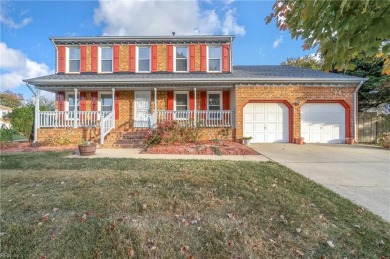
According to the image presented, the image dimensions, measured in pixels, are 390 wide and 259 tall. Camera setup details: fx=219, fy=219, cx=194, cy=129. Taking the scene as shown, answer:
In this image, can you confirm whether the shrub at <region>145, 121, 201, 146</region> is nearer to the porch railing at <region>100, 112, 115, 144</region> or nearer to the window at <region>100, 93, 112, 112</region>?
the porch railing at <region>100, 112, 115, 144</region>

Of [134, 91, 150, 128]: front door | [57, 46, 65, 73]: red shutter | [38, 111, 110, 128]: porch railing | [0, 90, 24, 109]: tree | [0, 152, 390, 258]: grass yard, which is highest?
[0, 90, 24, 109]: tree

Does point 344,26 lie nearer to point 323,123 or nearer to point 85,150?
point 85,150

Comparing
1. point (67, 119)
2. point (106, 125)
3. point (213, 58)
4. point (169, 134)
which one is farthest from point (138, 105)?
point (213, 58)

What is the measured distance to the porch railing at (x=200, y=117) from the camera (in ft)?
39.4

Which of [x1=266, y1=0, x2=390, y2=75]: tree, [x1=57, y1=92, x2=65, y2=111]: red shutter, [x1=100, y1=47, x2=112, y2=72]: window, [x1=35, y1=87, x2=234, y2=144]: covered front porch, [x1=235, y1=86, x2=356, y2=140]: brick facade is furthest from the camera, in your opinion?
[x1=100, y1=47, x2=112, y2=72]: window

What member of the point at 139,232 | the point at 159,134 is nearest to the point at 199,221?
the point at 139,232

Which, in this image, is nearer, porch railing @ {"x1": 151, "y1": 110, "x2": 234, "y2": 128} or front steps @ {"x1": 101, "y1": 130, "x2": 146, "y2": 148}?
front steps @ {"x1": 101, "y1": 130, "x2": 146, "y2": 148}

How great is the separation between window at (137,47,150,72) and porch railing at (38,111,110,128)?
13.0ft

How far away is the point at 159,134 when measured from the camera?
1051 cm

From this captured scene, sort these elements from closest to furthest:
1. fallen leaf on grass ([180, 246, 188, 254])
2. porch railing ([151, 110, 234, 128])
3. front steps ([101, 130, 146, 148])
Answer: fallen leaf on grass ([180, 246, 188, 254]), front steps ([101, 130, 146, 148]), porch railing ([151, 110, 234, 128])

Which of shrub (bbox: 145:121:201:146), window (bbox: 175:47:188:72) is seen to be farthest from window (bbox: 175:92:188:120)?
shrub (bbox: 145:121:201:146)

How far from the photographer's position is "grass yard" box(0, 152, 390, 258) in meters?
2.50

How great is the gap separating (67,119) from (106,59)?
184 inches

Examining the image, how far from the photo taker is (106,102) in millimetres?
14016
